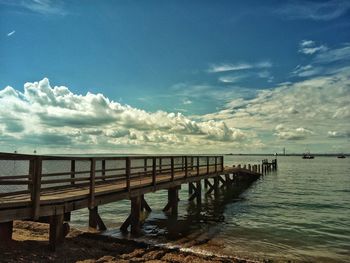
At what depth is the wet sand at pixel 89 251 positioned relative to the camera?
8.95 m

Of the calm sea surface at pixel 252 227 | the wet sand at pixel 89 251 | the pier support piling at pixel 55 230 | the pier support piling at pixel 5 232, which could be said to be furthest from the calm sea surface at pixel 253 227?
the pier support piling at pixel 5 232

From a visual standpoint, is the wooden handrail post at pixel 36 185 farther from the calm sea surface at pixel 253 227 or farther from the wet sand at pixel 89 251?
the calm sea surface at pixel 253 227

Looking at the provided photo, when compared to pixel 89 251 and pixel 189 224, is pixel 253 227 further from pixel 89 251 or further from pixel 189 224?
pixel 89 251

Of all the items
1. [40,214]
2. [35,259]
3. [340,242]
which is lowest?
[340,242]

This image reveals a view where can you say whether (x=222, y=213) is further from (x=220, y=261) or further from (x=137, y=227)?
(x=220, y=261)

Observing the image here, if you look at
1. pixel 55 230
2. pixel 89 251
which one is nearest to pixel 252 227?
pixel 89 251

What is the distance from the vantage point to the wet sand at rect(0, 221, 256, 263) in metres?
8.95

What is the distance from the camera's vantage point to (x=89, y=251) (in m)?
10.5

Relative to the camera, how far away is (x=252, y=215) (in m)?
20.3

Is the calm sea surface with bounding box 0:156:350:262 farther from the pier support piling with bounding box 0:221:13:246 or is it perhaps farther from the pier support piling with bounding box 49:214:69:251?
the pier support piling with bounding box 0:221:13:246

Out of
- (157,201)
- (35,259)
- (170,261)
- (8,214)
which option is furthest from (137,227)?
(157,201)

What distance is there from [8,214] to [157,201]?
17762mm

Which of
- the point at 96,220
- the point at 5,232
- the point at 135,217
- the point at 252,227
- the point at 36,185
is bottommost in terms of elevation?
the point at 252,227

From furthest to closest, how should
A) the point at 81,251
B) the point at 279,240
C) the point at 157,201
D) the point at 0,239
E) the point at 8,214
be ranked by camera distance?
the point at 157,201
the point at 279,240
the point at 81,251
the point at 0,239
the point at 8,214
